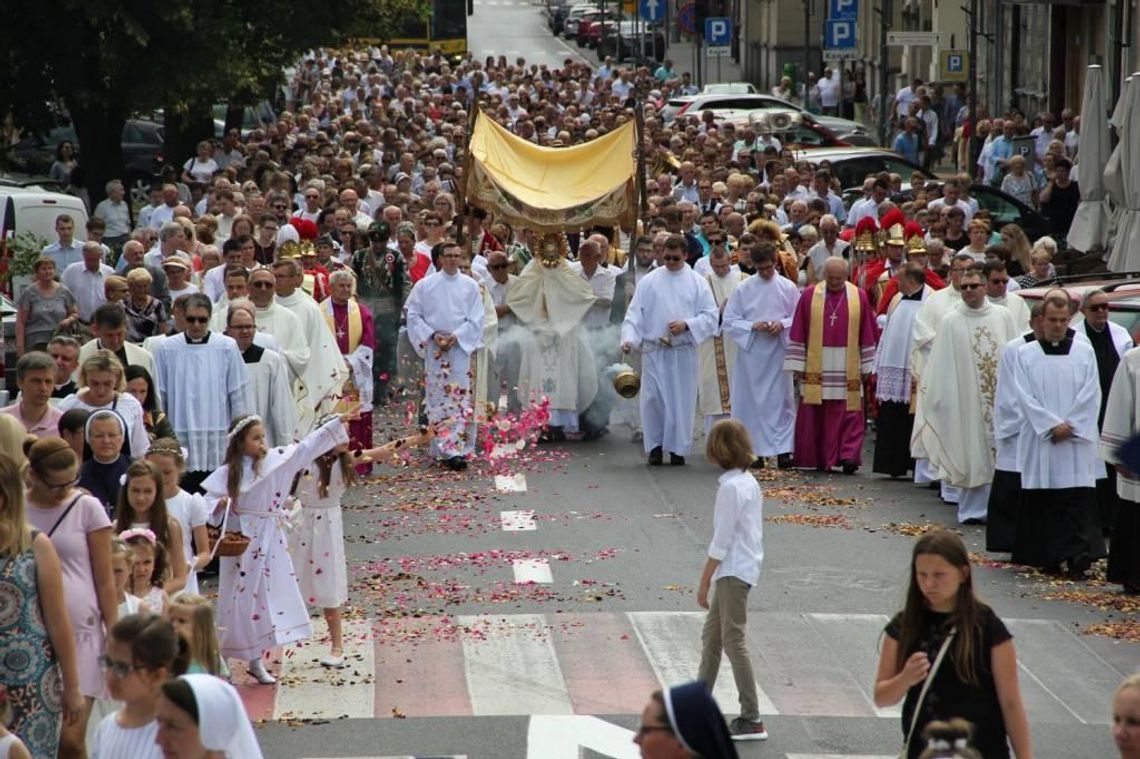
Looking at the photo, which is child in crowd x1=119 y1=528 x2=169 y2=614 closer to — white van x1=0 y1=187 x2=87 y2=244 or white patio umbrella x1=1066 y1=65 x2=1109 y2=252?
white patio umbrella x1=1066 y1=65 x2=1109 y2=252

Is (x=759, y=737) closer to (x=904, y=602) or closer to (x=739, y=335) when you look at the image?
(x=904, y=602)

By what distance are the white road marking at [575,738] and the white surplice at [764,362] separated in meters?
7.76

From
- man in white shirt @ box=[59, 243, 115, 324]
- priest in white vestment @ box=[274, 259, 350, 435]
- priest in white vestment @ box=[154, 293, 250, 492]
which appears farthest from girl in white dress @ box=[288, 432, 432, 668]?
man in white shirt @ box=[59, 243, 115, 324]

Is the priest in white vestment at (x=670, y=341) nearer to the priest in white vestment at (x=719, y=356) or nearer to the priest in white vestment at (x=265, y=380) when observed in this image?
the priest in white vestment at (x=719, y=356)

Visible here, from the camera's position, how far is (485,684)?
35.6 feet

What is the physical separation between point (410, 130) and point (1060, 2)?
11067 millimetres

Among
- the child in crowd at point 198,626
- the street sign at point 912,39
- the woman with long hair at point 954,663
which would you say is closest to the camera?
the woman with long hair at point 954,663

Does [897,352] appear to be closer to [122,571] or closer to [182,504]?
[182,504]

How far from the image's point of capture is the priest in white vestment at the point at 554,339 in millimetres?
18781

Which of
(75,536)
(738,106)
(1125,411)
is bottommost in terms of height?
(1125,411)

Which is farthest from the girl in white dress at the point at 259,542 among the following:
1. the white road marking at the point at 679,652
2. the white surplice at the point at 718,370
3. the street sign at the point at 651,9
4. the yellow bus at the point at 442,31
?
the yellow bus at the point at 442,31

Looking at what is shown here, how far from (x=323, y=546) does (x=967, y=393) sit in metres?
5.73

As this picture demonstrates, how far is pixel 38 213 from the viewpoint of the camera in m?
22.6

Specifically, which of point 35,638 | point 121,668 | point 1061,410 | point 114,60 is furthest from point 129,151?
point 121,668
